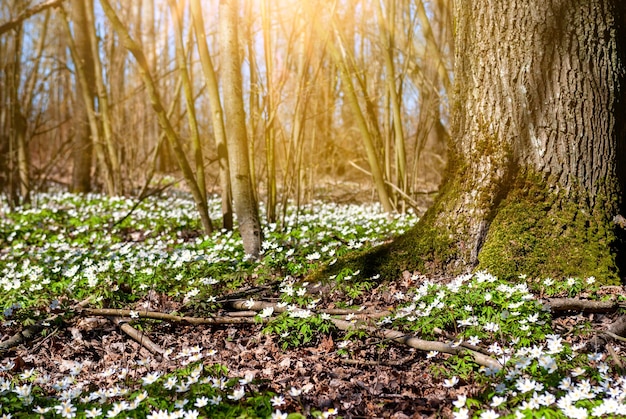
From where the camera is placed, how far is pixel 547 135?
145 inches

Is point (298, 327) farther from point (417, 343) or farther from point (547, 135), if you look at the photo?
point (547, 135)

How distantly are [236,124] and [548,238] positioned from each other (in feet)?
10.3

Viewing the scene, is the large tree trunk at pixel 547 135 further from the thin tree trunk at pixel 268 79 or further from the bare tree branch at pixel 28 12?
the bare tree branch at pixel 28 12

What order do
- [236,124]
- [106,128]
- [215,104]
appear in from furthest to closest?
[106,128], [215,104], [236,124]

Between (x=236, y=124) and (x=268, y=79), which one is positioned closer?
(x=236, y=124)

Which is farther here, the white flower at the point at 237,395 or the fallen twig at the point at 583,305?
the fallen twig at the point at 583,305

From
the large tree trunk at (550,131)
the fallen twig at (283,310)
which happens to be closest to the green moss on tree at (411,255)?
the large tree trunk at (550,131)

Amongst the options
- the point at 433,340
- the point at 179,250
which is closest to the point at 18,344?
the point at 179,250

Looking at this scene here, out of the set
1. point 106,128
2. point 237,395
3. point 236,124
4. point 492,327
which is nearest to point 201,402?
point 237,395

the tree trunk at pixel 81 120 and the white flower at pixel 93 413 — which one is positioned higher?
the tree trunk at pixel 81 120

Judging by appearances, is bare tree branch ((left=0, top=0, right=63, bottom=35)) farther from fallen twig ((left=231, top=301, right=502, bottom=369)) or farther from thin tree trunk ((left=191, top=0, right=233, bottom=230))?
fallen twig ((left=231, top=301, right=502, bottom=369))

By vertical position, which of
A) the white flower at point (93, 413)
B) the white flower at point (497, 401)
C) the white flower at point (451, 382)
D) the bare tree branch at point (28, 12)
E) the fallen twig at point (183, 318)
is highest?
the bare tree branch at point (28, 12)

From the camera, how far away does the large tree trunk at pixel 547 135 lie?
3609 millimetres

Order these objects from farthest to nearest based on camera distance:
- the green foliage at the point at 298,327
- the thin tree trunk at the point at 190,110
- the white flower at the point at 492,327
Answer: the thin tree trunk at the point at 190,110 → the green foliage at the point at 298,327 → the white flower at the point at 492,327
